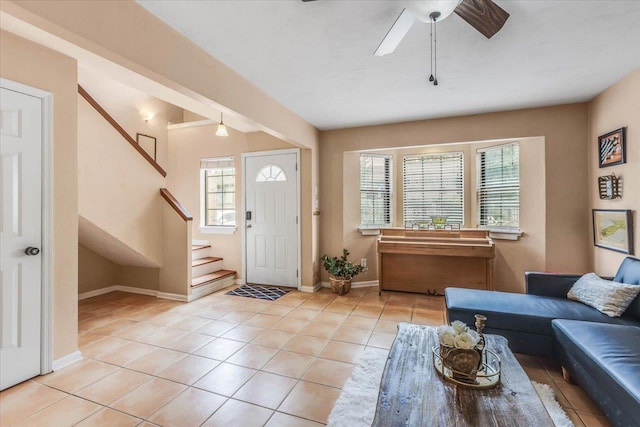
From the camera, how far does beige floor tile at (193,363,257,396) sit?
2.07 m

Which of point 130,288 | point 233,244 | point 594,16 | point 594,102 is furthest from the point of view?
point 233,244

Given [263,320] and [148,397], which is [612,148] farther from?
[148,397]

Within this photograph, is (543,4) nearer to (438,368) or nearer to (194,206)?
(438,368)

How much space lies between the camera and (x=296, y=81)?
2.86 m

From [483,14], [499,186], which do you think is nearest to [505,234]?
[499,186]

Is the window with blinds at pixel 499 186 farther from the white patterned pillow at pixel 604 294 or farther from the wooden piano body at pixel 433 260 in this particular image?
the white patterned pillow at pixel 604 294

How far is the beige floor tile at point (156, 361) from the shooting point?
2.32 meters

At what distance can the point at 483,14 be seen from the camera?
1.62m

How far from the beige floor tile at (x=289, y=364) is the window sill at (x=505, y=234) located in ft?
10.8

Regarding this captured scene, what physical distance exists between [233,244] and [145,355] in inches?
101

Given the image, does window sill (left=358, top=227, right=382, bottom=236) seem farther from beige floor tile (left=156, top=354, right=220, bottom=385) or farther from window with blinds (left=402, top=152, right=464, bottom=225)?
beige floor tile (left=156, top=354, right=220, bottom=385)

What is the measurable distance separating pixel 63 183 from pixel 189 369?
1778mm

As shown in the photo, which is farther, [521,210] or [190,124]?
[190,124]

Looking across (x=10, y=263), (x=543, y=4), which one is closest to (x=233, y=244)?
(x=10, y=263)
